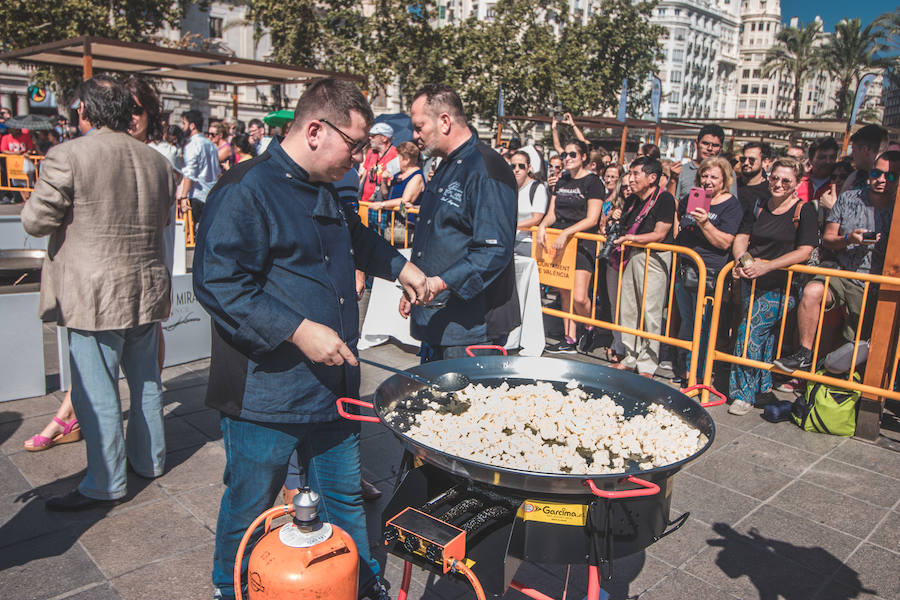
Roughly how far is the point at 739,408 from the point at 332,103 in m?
4.38

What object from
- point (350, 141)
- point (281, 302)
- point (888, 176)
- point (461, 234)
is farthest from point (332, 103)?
Result: point (888, 176)

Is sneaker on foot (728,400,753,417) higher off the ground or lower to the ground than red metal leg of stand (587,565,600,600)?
lower

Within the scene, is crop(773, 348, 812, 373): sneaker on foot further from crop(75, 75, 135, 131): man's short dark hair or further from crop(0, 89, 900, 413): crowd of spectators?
crop(75, 75, 135, 131): man's short dark hair

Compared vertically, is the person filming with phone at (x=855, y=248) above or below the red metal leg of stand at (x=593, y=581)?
above

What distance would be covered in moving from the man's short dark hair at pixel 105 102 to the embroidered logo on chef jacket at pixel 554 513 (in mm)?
2753

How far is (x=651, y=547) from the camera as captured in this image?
339 centimetres

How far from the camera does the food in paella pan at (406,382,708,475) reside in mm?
2047

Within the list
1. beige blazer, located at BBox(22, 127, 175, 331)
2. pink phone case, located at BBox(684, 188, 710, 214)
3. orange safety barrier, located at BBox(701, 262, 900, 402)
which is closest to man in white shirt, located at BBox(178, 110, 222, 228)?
beige blazer, located at BBox(22, 127, 175, 331)

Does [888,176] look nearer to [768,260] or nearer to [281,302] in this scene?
[768,260]

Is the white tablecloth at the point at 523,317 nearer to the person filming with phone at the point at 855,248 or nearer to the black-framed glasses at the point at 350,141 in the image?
the person filming with phone at the point at 855,248

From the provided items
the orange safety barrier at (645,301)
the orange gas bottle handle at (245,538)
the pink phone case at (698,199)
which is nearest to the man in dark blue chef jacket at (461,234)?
the orange gas bottle handle at (245,538)

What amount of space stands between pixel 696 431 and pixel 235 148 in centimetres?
1024

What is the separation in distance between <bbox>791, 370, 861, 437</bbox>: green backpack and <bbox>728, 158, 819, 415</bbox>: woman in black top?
1.52ft

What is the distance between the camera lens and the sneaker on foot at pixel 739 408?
536 centimetres
